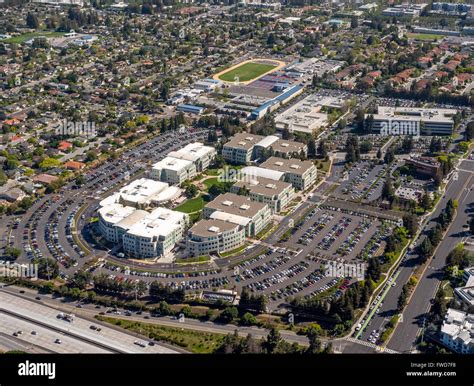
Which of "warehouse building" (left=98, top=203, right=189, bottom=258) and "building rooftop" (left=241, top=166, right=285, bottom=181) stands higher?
"building rooftop" (left=241, top=166, right=285, bottom=181)

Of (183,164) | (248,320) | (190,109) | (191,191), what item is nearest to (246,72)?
(190,109)

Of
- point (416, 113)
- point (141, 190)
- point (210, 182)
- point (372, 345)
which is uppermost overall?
point (416, 113)

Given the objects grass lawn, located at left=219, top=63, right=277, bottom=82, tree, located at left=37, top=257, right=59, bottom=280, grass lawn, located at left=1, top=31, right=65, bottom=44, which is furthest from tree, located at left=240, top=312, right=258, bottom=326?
grass lawn, located at left=1, top=31, right=65, bottom=44

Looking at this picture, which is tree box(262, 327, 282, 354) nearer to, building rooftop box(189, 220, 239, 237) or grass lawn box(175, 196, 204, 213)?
building rooftop box(189, 220, 239, 237)

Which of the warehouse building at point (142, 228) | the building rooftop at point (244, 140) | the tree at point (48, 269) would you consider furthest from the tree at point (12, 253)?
the building rooftop at point (244, 140)

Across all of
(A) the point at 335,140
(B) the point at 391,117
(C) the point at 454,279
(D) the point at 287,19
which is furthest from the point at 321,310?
(D) the point at 287,19

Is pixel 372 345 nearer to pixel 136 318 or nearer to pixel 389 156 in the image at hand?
pixel 136 318

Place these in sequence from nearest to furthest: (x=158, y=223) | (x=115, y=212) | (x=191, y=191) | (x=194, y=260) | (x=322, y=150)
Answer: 1. (x=194, y=260)
2. (x=158, y=223)
3. (x=115, y=212)
4. (x=191, y=191)
5. (x=322, y=150)
